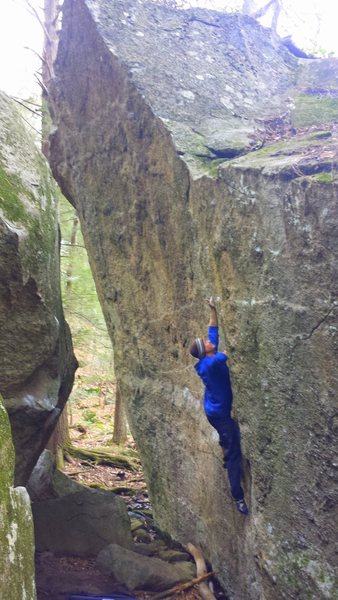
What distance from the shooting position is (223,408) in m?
6.05

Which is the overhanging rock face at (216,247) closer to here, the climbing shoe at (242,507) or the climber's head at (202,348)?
the climbing shoe at (242,507)

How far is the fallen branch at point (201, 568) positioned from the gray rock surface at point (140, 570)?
96 millimetres

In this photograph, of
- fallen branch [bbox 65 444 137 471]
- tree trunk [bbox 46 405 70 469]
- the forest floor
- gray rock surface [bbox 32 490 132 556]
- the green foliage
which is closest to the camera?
the forest floor

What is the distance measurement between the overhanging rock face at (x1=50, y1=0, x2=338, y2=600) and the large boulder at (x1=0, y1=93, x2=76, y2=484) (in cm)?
168

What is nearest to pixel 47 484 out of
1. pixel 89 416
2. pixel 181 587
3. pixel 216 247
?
pixel 181 587

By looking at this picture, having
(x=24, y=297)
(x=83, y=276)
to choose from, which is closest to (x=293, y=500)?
(x=24, y=297)

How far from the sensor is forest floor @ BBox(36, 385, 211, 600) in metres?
6.41

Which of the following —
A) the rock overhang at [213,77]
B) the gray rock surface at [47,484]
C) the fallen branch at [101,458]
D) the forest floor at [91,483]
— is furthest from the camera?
the fallen branch at [101,458]

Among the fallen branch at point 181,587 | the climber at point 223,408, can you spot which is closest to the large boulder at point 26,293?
the climber at point 223,408

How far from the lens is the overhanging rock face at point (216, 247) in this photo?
4836 millimetres

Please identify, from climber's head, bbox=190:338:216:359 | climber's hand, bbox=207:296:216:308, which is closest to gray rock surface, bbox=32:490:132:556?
climber's head, bbox=190:338:216:359

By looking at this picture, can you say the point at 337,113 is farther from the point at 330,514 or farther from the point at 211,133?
the point at 330,514

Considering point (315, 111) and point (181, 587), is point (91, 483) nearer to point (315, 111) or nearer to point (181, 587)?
point (181, 587)

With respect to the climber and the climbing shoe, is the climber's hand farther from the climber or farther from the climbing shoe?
the climbing shoe
